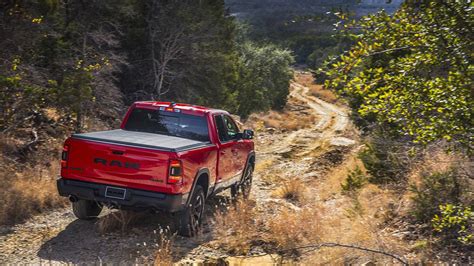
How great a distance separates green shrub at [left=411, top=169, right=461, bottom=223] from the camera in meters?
6.95

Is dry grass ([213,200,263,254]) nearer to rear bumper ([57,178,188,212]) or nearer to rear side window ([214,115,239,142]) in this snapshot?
rear bumper ([57,178,188,212])

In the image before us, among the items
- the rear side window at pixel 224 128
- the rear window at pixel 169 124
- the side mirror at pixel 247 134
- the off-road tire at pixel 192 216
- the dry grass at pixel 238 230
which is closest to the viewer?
the dry grass at pixel 238 230

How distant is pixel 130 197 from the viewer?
6.21m

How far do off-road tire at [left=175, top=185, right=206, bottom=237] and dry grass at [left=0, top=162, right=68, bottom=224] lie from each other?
2.82m

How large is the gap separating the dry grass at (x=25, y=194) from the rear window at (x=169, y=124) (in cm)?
202

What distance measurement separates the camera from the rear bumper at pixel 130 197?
613 cm

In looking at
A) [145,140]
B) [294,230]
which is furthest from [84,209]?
[294,230]

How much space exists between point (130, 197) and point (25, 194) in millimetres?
2789

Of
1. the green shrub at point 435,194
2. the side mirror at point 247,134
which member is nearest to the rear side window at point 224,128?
the side mirror at point 247,134

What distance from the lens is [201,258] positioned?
6.14m

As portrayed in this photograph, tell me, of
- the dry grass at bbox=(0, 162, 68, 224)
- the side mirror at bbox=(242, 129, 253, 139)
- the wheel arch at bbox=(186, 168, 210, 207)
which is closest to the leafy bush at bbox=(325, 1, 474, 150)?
the wheel arch at bbox=(186, 168, 210, 207)

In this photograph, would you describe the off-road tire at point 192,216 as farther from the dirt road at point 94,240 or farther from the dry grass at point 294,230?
the dry grass at point 294,230

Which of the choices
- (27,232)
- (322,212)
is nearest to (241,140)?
(322,212)

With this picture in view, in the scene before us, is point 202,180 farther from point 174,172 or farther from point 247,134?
point 247,134
